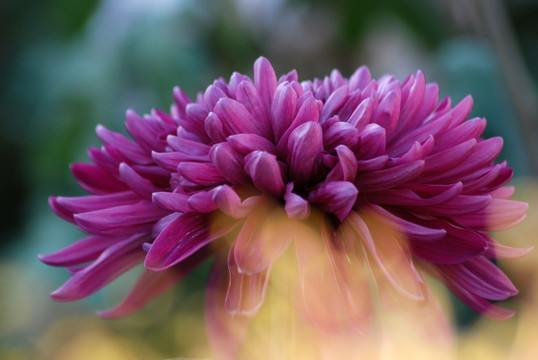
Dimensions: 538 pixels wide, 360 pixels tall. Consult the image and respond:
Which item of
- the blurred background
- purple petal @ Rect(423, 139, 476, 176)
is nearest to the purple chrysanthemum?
purple petal @ Rect(423, 139, 476, 176)

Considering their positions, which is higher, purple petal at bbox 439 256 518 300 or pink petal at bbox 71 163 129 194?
pink petal at bbox 71 163 129 194

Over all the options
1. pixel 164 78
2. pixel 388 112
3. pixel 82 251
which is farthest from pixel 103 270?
pixel 164 78

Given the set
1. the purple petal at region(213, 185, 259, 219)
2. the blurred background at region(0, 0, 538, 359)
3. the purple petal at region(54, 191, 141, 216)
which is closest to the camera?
the purple petal at region(213, 185, 259, 219)

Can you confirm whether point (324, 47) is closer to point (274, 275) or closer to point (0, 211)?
point (0, 211)

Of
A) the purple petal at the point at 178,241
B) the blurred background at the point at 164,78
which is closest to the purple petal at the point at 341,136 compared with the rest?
the purple petal at the point at 178,241

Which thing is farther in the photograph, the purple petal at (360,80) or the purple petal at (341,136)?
the purple petal at (360,80)

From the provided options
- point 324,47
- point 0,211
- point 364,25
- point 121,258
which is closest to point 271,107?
point 121,258

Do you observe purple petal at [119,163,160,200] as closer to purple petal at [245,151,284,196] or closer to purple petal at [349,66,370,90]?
purple petal at [245,151,284,196]

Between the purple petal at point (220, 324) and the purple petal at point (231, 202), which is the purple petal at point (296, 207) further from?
the purple petal at point (220, 324)
